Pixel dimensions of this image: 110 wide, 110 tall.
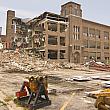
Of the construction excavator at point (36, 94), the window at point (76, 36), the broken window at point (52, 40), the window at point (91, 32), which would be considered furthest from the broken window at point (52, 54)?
the construction excavator at point (36, 94)

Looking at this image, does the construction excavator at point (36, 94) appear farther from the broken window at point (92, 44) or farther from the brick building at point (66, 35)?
the broken window at point (92, 44)

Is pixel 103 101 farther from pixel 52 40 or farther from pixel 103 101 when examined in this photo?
pixel 52 40

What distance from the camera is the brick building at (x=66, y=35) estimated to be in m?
47.3

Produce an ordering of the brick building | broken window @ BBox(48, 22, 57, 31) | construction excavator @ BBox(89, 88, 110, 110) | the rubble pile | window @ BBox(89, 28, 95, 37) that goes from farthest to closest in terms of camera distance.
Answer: window @ BBox(89, 28, 95, 37) → broken window @ BBox(48, 22, 57, 31) → the brick building → the rubble pile → construction excavator @ BBox(89, 88, 110, 110)

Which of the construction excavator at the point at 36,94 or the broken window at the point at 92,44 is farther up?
the broken window at the point at 92,44

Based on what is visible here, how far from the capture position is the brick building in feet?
155

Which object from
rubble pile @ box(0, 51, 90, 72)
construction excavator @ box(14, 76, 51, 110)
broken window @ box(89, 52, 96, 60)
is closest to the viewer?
construction excavator @ box(14, 76, 51, 110)

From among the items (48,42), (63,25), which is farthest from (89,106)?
(63,25)

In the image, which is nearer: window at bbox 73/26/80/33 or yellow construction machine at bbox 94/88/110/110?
yellow construction machine at bbox 94/88/110/110

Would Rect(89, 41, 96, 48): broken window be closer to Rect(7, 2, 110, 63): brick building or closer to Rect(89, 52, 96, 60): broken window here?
Rect(7, 2, 110, 63): brick building

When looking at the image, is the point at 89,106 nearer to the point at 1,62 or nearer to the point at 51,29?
the point at 1,62

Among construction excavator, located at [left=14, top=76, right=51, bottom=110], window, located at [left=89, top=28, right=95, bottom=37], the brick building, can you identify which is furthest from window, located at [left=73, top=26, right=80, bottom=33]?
construction excavator, located at [left=14, top=76, right=51, bottom=110]

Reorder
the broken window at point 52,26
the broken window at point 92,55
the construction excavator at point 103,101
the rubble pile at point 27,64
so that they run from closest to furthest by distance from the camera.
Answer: the construction excavator at point 103,101 → the rubble pile at point 27,64 → the broken window at point 52,26 → the broken window at point 92,55

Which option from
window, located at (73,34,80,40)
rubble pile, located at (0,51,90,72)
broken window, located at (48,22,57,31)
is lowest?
rubble pile, located at (0,51,90,72)
